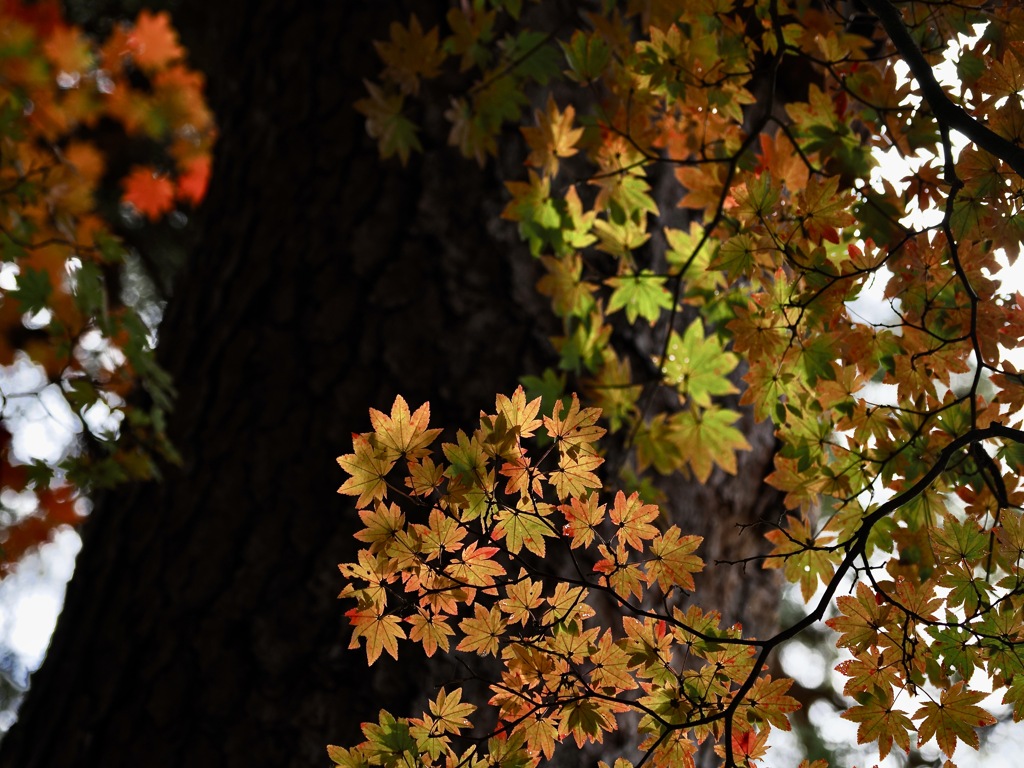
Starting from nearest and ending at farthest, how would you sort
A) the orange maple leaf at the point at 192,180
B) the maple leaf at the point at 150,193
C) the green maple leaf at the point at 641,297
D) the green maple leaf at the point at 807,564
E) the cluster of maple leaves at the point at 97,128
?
the green maple leaf at the point at 807,564 → the green maple leaf at the point at 641,297 → the cluster of maple leaves at the point at 97,128 → the maple leaf at the point at 150,193 → the orange maple leaf at the point at 192,180

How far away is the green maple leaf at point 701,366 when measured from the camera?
1.39 meters

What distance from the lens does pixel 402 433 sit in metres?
0.69

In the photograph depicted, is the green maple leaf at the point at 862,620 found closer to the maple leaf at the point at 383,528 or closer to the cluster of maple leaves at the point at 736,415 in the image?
the cluster of maple leaves at the point at 736,415

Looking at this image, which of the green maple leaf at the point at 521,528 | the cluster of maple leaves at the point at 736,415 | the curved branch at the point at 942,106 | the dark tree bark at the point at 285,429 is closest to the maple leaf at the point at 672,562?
the cluster of maple leaves at the point at 736,415

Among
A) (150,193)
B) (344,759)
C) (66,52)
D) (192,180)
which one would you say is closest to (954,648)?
(344,759)

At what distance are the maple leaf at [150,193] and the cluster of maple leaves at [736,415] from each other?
309 cm

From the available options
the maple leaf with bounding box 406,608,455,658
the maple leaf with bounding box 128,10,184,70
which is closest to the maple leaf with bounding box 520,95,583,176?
the maple leaf with bounding box 406,608,455,658

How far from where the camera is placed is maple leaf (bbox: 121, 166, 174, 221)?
4121 millimetres

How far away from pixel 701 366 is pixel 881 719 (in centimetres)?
76

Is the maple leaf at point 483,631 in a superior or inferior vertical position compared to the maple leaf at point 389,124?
inferior

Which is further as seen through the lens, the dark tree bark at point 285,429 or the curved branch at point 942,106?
the dark tree bark at point 285,429

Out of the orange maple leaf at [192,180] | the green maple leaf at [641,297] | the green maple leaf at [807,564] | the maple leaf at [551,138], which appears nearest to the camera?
the green maple leaf at [807,564]

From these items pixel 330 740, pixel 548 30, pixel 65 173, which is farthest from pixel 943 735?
pixel 65 173

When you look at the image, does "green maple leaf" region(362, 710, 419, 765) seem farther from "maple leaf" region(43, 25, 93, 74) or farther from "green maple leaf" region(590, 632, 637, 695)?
"maple leaf" region(43, 25, 93, 74)
